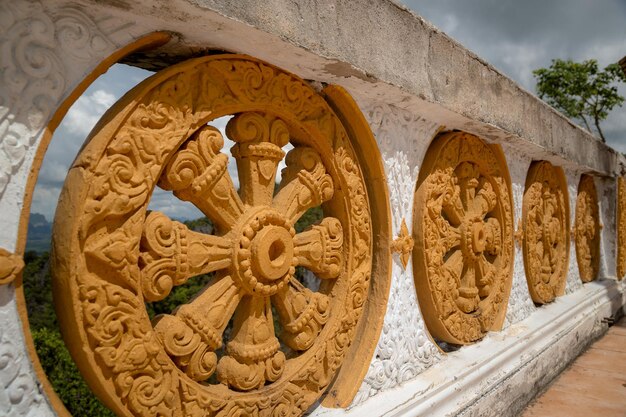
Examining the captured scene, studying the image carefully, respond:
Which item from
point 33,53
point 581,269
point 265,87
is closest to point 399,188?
point 265,87

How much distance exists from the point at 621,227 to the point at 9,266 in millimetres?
6037

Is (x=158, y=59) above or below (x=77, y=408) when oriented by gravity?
above

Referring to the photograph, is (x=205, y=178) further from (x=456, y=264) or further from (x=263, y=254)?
(x=456, y=264)

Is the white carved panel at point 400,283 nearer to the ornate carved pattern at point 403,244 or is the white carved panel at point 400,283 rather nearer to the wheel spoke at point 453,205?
the ornate carved pattern at point 403,244

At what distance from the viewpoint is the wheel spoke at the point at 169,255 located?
1.11 meters

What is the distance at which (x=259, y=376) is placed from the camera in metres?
1.35

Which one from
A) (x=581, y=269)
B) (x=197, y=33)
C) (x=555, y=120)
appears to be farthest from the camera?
(x=581, y=269)

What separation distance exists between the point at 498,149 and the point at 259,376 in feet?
6.73

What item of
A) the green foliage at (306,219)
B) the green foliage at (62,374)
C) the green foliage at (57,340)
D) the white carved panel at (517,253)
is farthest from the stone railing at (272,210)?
the green foliage at (306,219)

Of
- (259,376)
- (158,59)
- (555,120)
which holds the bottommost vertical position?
(259,376)

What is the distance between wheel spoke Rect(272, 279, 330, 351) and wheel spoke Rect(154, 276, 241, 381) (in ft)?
0.68

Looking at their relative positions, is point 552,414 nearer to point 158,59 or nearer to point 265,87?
point 265,87

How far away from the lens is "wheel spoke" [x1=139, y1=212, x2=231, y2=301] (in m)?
1.11

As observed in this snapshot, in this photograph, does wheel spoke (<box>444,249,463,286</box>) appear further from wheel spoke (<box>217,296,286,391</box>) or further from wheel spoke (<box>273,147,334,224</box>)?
wheel spoke (<box>217,296,286,391</box>)
